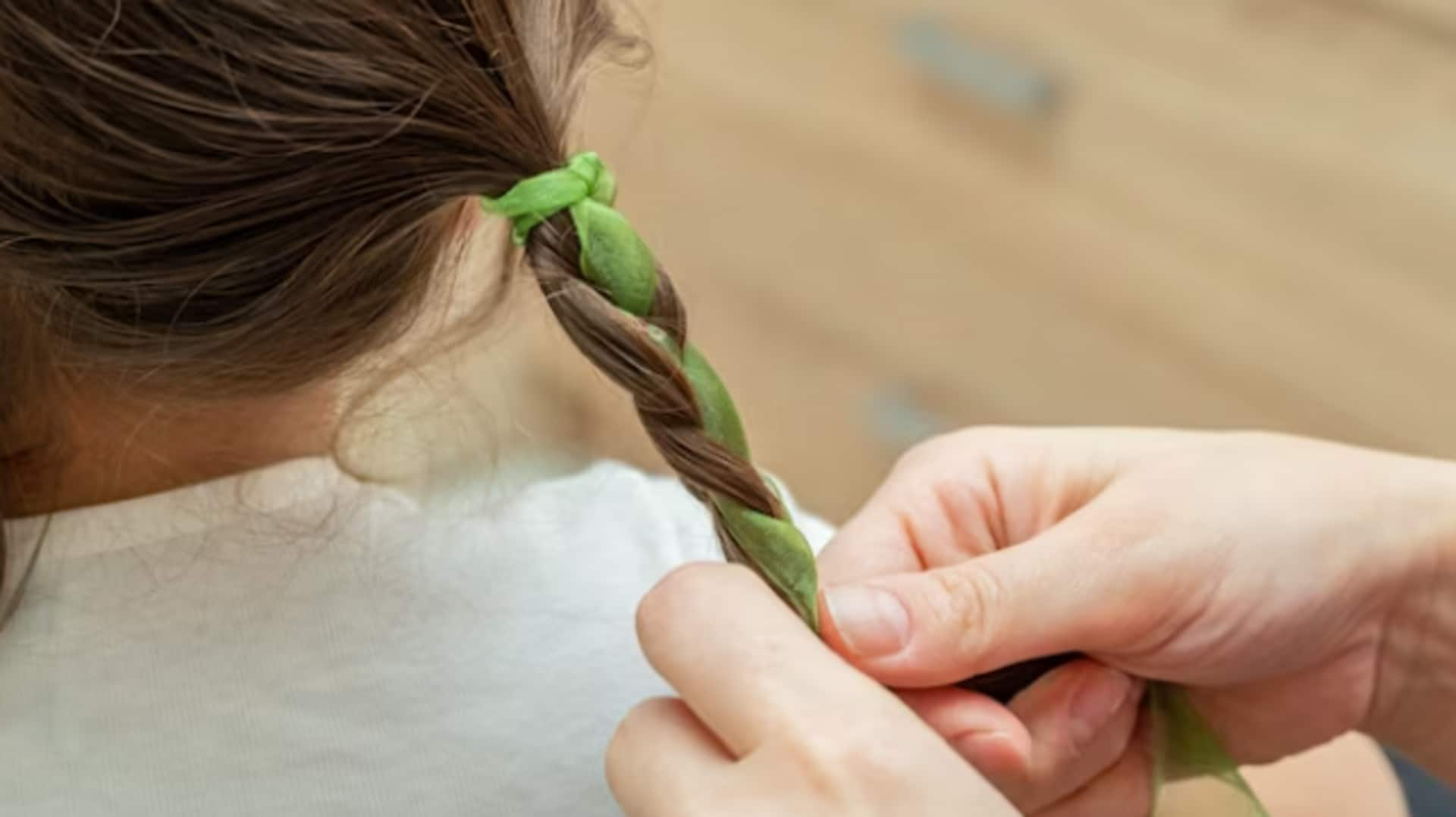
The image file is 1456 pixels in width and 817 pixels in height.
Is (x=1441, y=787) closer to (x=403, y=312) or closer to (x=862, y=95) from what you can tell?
(x=403, y=312)

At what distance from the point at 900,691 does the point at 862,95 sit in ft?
3.96

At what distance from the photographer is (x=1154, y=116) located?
4.99ft

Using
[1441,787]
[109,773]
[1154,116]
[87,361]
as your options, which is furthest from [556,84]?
[1154,116]

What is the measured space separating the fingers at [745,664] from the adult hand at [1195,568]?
0.09 meters

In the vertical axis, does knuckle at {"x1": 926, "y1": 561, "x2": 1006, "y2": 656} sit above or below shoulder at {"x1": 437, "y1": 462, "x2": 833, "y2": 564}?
above

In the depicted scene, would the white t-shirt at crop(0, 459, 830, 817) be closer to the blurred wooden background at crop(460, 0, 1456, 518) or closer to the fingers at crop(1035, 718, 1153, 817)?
the fingers at crop(1035, 718, 1153, 817)

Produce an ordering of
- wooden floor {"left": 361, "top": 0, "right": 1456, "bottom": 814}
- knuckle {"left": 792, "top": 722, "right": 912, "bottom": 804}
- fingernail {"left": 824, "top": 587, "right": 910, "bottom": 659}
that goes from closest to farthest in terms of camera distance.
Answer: knuckle {"left": 792, "top": 722, "right": 912, "bottom": 804} < fingernail {"left": 824, "top": 587, "right": 910, "bottom": 659} < wooden floor {"left": 361, "top": 0, "right": 1456, "bottom": 814}

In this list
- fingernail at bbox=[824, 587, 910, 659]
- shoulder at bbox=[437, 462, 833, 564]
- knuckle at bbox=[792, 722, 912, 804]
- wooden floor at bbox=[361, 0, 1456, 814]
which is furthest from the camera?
wooden floor at bbox=[361, 0, 1456, 814]

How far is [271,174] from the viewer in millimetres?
559

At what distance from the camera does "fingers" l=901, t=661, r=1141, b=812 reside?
0.66 m

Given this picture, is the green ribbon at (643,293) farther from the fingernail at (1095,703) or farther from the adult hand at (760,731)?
the fingernail at (1095,703)

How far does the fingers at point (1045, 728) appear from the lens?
66 centimetres

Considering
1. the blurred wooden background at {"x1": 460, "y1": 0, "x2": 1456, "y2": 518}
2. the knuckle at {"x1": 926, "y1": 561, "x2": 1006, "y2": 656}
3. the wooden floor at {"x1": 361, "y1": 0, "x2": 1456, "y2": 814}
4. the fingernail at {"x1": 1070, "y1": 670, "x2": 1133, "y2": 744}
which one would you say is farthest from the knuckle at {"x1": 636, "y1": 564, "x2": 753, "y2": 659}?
the blurred wooden background at {"x1": 460, "y1": 0, "x2": 1456, "y2": 518}

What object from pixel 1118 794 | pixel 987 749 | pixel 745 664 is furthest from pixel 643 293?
pixel 1118 794
